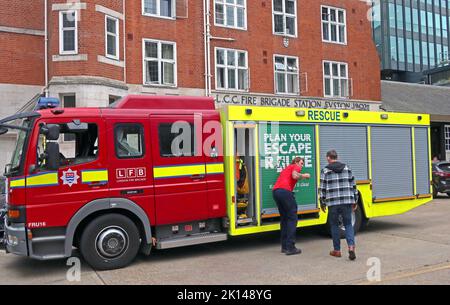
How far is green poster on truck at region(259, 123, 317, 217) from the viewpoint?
885 cm

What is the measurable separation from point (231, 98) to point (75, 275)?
15631mm

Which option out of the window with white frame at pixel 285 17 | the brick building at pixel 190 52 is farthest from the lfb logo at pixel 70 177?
the window with white frame at pixel 285 17

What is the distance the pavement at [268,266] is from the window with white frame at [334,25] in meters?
17.9

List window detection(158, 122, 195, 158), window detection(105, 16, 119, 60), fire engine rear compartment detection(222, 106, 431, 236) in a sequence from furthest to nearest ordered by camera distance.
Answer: window detection(105, 16, 119, 60), fire engine rear compartment detection(222, 106, 431, 236), window detection(158, 122, 195, 158)

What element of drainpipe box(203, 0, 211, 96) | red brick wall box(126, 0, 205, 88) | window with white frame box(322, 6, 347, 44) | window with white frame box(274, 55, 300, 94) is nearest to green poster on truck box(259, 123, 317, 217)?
red brick wall box(126, 0, 205, 88)

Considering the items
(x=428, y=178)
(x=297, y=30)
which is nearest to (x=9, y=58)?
(x=297, y=30)

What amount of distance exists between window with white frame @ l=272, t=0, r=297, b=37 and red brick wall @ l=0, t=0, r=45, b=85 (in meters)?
11.3

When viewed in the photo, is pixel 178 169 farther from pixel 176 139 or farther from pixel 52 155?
pixel 52 155

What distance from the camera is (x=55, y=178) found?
23.2 feet

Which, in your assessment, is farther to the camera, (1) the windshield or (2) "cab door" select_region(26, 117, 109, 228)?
(1) the windshield

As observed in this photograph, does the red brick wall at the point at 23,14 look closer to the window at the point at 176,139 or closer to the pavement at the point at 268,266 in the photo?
the pavement at the point at 268,266

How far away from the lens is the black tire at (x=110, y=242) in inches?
285

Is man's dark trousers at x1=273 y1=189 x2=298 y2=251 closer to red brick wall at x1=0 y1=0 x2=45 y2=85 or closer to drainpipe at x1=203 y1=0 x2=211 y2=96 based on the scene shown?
drainpipe at x1=203 y1=0 x2=211 y2=96
